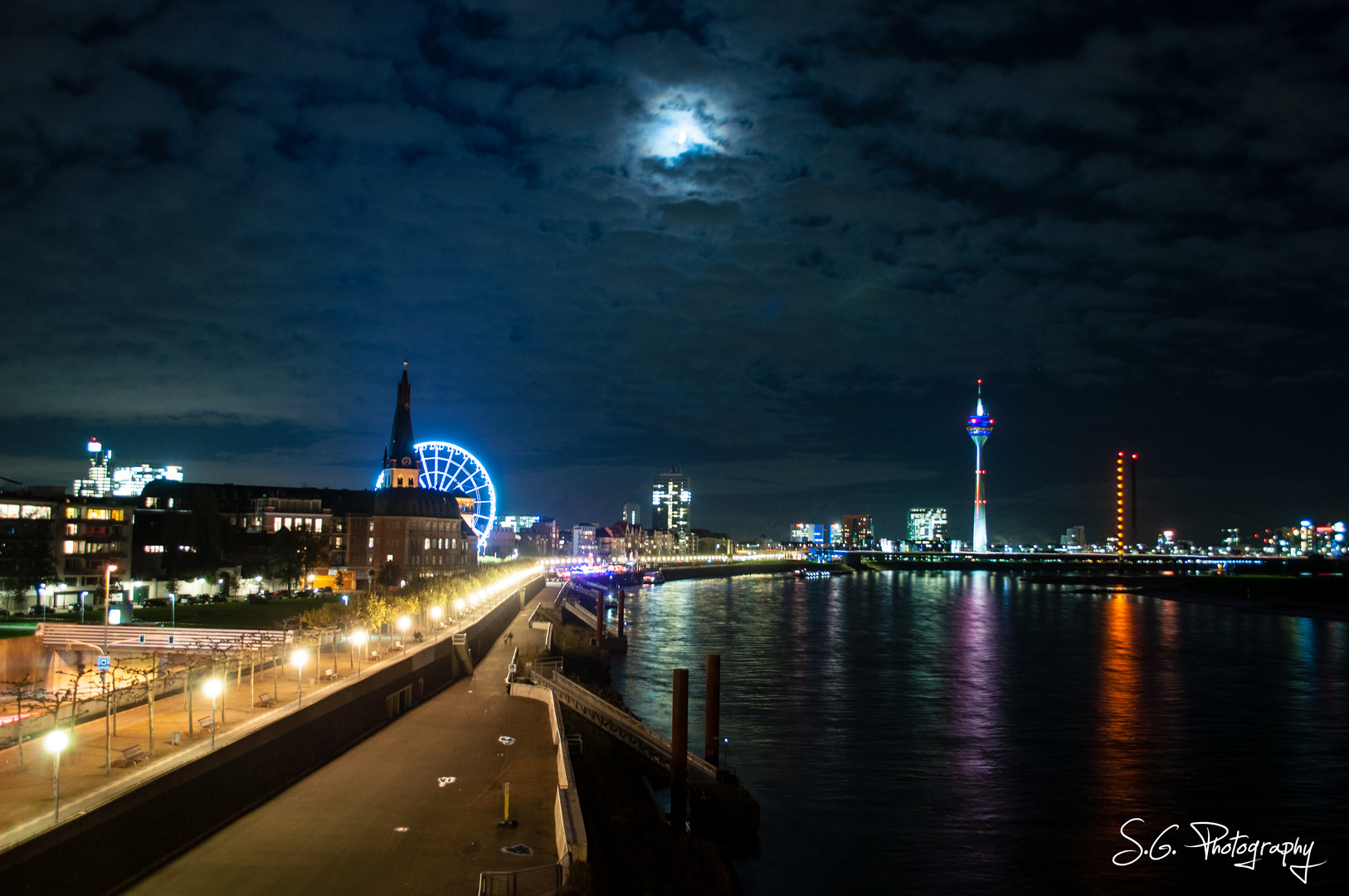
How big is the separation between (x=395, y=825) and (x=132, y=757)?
16.2ft

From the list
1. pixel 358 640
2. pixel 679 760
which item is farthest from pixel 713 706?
pixel 358 640

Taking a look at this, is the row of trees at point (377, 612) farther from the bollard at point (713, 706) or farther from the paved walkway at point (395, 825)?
the bollard at point (713, 706)

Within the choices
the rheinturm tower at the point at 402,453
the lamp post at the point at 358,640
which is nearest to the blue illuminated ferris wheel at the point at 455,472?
the rheinturm tower at the point at 402,453

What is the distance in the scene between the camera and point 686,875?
19.8 metres

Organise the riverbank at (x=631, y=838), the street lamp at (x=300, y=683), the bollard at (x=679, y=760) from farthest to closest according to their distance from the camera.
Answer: the bollard at (x=679, y=760) → the street lamp at (x=300, y=683) → the riverbank at (x=631, y=838)

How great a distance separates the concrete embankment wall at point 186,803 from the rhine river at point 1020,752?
36.1 feet

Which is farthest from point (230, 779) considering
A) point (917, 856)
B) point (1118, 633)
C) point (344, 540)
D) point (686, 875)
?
point (344, 540)

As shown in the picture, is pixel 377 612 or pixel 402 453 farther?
pixel 402 453

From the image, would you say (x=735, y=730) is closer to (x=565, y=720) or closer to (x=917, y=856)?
(x=565, y=720)

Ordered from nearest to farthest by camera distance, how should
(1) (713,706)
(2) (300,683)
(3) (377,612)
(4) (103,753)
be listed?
(4) (103,753) < (2) (300,683) < (1) (713,706) < (3) (377,612)

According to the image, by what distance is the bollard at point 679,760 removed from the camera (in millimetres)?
25016

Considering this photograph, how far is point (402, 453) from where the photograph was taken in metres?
124

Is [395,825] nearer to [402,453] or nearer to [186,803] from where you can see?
[186,803]

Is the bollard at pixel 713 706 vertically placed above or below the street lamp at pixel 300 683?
below
